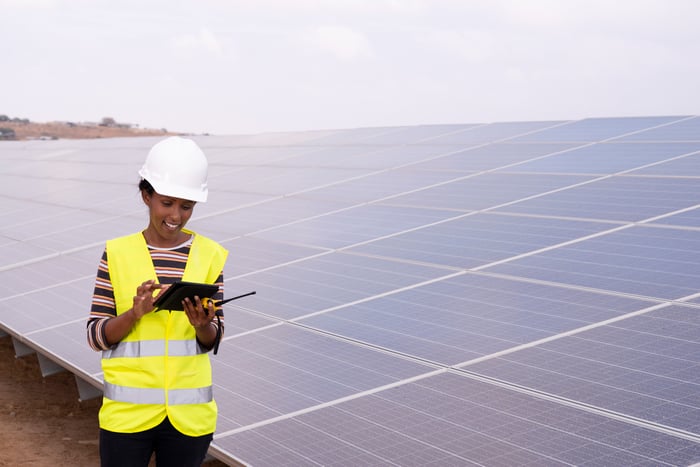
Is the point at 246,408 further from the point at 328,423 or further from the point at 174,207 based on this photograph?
the point at 174,207

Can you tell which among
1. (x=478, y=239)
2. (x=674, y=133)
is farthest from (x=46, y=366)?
(x=674, y=133)

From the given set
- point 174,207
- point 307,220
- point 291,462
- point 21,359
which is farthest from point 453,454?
point 21,359

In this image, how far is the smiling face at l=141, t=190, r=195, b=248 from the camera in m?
4.71

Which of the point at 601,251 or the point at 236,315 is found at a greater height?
the point at 601,251

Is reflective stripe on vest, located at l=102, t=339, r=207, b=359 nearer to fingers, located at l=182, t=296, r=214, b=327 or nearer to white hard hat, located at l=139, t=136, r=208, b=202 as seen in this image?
fingers, located at l=182, t=296, r=214, b=327

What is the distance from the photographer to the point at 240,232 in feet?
46.1

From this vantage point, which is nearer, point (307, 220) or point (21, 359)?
point (307, 220)

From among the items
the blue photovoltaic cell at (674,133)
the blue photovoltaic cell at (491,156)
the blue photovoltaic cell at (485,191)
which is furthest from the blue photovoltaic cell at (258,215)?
the blue photovoltaic cell at (674,133)

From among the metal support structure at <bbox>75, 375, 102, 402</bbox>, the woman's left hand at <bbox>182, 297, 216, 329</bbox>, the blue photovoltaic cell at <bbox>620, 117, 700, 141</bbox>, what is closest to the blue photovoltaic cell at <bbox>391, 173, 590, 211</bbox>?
the blue photovoltaic cell at <bbox>620, 117, 700, 141</bbox>

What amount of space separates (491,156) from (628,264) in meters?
8.44

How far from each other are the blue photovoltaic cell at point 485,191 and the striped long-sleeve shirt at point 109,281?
870cm

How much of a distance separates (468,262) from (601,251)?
1465mm

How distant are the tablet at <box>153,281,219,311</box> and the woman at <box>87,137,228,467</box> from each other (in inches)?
11.5

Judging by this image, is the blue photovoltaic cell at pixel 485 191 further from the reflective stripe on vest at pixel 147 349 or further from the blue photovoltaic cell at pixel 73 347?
the reflective stripe on vest at pixel 147 349
